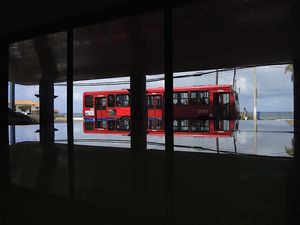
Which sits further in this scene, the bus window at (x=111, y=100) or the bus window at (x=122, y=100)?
the bus window at (x=111, y=100)

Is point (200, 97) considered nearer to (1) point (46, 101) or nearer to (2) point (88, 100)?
(2) point (88, 100)

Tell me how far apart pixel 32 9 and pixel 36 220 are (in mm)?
4552

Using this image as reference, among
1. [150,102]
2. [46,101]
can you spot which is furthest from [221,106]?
[46,101]

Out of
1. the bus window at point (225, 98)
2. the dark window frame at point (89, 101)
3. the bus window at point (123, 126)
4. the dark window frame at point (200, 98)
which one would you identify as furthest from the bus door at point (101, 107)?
the bus window at point (225, 98)

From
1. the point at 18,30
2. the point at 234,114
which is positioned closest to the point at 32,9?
the point at 18,30

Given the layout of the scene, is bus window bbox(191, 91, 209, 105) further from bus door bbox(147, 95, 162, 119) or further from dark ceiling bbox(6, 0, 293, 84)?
bus door bbox(147, 95, 162, 119)

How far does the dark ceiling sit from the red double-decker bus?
4.28 ft

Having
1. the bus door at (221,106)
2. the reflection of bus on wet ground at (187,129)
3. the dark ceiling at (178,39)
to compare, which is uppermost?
the dark ceiling at (178,39)

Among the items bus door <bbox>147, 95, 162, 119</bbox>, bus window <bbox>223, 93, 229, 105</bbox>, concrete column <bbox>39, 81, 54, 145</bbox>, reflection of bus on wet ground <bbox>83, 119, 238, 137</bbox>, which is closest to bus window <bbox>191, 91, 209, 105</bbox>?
bus window <bbox>223, 93, 229, 105</bbox>

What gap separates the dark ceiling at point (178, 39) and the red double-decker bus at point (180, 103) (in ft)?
4.28

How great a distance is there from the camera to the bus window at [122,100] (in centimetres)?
1484

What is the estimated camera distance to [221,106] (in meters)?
13.0

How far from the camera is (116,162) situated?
3.16m

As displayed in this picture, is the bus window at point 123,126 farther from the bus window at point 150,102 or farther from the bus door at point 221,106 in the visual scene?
the bus door at point 221,106
